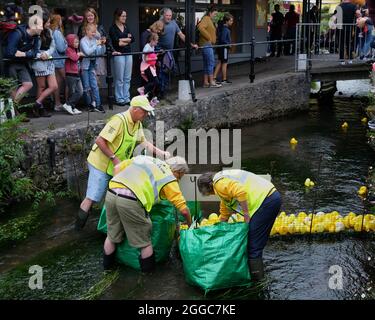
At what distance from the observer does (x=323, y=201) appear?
7.07 meters

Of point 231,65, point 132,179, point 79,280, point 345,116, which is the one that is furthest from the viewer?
point 231,65

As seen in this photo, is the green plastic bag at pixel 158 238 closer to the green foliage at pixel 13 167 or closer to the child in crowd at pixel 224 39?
the green foliage at pixel 13 167

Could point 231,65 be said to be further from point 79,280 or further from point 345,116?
point 79,280

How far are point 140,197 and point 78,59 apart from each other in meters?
4.51

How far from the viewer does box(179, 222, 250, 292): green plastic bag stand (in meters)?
4.59

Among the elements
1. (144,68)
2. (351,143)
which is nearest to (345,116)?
(351,143)

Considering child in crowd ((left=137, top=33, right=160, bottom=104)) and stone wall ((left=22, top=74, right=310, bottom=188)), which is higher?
child in crowd ((left=137, top=33, right=160, bottom=104))

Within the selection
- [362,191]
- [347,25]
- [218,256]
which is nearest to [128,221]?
[218,256]

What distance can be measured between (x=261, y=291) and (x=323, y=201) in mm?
2625

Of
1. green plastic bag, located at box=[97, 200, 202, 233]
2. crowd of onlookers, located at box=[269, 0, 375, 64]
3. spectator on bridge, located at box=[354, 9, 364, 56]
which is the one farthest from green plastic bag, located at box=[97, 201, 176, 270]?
spectator on bridge, located at box=[354, 9, 364, 56]

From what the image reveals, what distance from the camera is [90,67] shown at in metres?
8.76

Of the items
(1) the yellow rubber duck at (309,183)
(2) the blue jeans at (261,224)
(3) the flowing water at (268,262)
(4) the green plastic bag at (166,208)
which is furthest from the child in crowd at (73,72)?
(2) the blue jeans at (261,224)

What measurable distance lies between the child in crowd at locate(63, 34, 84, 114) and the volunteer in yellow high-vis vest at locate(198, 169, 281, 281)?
4.48m

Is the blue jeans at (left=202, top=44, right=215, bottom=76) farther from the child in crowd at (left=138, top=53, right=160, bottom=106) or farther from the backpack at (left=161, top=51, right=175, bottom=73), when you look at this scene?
the child in crowd at (left=138, top=53, right=160, bottom=106)
